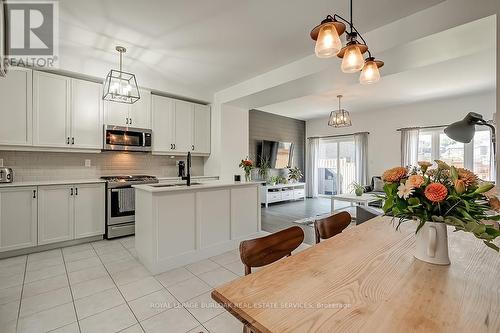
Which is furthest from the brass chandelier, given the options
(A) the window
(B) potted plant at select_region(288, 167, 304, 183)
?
(B) potted plant at select_region(288, 167, 304, 183)

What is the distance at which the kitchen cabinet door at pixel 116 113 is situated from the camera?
3.72m

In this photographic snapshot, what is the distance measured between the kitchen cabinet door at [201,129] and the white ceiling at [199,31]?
3.45ft

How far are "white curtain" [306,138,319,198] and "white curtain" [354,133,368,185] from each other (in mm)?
1441

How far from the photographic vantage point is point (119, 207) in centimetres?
360

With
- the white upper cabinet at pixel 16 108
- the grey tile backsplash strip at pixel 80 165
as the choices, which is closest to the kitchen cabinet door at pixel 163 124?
the grey tile backsplash strip at pixel 80 165

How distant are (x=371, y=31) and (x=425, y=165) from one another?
2120mm

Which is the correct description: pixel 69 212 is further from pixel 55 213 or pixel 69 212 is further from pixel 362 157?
pixel 362 157

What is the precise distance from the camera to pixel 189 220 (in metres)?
2.77

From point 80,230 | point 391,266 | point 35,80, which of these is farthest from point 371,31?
point 80,230

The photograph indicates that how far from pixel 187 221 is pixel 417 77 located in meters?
4.58

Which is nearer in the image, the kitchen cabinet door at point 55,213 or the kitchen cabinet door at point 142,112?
the kitchen cabinet door at point 55,213

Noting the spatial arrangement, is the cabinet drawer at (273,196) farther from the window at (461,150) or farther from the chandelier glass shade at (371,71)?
the chandelier glass shade at (371,71)

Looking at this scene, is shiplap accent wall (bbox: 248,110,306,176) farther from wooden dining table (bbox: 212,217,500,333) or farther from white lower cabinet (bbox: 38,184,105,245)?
wooden dining table (bbox: 212,217,500,333)

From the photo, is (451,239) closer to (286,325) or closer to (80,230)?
(286,325)
